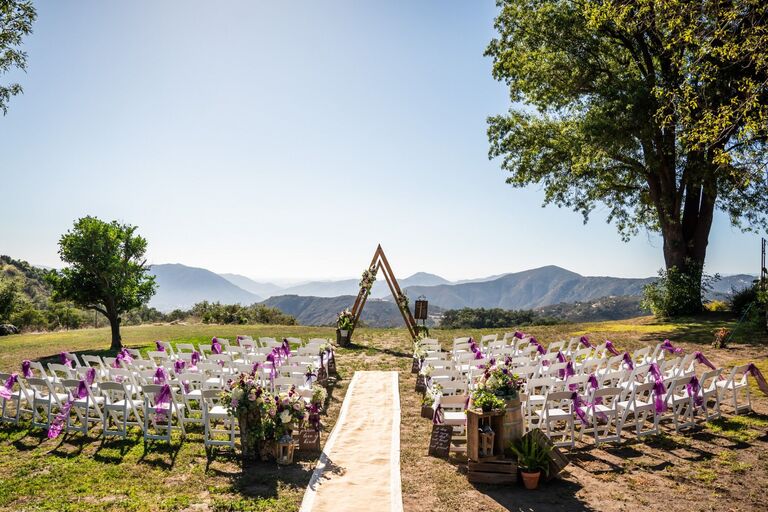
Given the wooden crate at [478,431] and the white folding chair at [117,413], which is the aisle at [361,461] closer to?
the wooden crate at [478,431]

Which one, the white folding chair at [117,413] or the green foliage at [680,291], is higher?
the green foliage at [680,291]

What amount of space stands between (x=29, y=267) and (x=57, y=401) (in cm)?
8203

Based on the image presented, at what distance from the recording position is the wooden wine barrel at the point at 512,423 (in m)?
6.71

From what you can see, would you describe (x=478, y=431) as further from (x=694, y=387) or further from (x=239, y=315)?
(x=239, y=315)

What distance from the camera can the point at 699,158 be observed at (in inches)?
741

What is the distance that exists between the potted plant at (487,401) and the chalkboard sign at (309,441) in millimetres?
2773

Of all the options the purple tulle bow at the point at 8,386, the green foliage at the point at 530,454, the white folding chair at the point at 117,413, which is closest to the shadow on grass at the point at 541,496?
the green foliage at the point at 530,454

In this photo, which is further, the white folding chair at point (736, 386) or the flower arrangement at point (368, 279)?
the flower arrangement at point (368, 279)

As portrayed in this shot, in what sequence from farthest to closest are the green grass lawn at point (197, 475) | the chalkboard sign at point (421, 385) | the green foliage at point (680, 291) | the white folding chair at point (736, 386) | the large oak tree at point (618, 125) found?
1. the green foliage at point (680, 291)
2. the large oak tree at point (618, 125)
3. the chalkboard sign at point (421, 385)
4. the white folding chair at point (736, 386)
5. the green grass lawn at point (197, 475)

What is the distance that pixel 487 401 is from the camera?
261 inches

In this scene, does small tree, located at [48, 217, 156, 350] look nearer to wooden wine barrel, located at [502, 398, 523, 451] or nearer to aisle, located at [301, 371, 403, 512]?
aisle, located at [301, 371, 403, 512]

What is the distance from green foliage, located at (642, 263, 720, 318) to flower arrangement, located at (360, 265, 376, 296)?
1316 centimetres

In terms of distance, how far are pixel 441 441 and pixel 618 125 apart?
49.5ft

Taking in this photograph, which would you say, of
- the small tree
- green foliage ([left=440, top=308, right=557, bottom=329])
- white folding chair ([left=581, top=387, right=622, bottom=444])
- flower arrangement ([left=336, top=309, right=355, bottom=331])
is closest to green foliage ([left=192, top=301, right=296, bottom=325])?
the small tree
